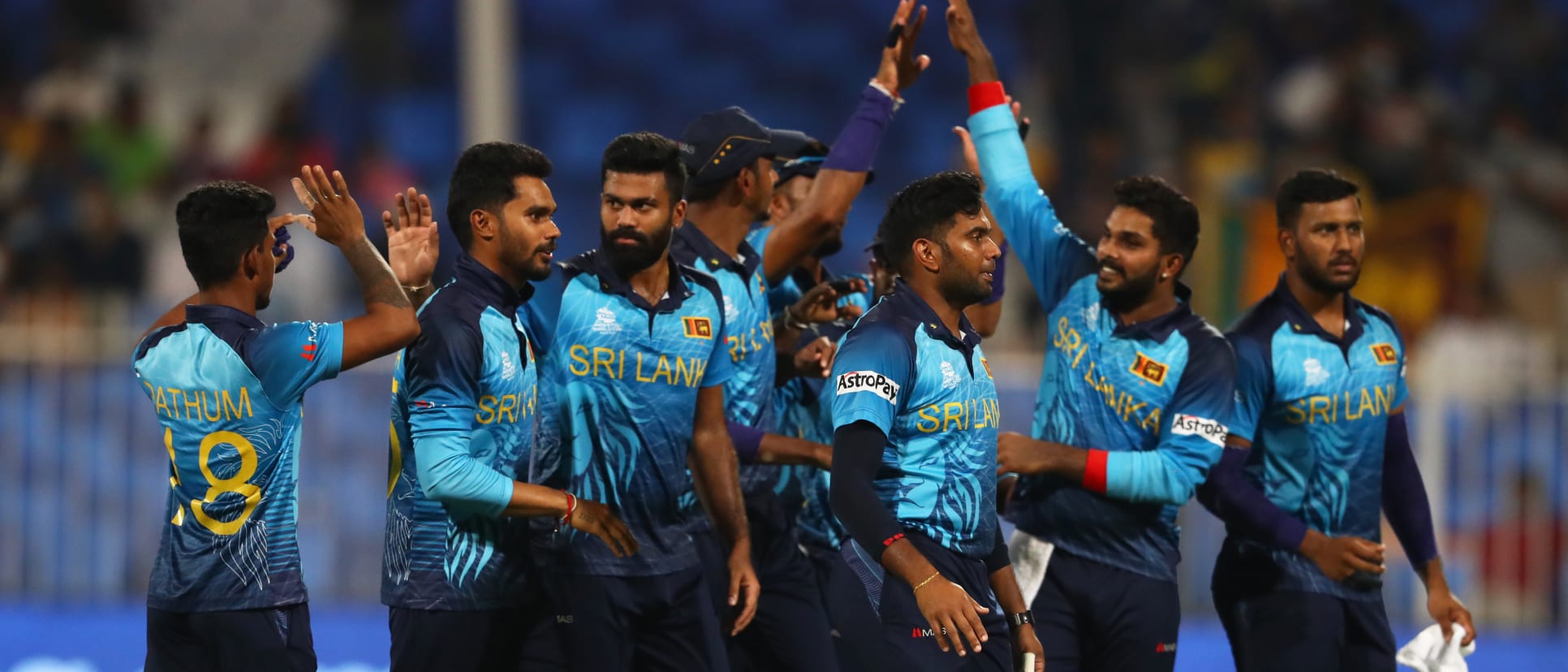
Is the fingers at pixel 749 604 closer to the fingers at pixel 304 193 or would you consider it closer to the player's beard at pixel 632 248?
the player's beard at pixel 632 248

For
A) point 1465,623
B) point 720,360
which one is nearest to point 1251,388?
point 1465,623

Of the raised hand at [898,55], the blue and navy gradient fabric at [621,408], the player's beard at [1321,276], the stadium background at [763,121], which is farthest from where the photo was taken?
the stadium background at [763,121]

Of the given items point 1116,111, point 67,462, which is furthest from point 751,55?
point 67,462

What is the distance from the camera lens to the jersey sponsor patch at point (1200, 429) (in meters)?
5.42

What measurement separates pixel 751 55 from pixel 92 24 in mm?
5234

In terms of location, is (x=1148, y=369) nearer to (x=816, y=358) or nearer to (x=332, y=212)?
(x=816, y=358)

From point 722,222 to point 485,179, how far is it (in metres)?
1.16

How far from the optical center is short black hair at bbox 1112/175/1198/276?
18.3 feet

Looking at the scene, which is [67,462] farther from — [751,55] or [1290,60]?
[1290,60]

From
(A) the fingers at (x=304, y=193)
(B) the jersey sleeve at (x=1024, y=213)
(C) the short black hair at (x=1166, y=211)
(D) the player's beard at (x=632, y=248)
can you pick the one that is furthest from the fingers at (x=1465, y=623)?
(A) the fingers at (x=304, y=193)

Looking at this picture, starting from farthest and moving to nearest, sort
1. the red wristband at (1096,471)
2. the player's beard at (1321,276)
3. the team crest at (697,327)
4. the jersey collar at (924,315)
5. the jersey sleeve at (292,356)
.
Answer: the player's beard at (1321,276) → the red wristband at (1096,471) → the team crest at (697,327) → the jersey collar at (924,315) → the jersey sleeve at (292,356)

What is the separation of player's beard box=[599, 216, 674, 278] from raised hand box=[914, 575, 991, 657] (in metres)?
1.33

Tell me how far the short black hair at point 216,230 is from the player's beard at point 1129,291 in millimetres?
2617

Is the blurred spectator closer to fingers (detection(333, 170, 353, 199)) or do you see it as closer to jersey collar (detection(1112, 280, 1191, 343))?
fingers (detection(333, 170, 353, 199))
